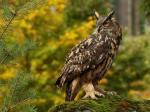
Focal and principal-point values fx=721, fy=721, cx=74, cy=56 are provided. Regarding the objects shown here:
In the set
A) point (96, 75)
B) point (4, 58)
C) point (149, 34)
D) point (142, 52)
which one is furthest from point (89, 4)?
point (4, 58)

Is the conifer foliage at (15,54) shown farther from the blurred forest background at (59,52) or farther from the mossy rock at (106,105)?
the blurred forest background at (59,52)

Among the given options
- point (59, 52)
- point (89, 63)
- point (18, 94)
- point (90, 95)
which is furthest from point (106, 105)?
point (59, 52)

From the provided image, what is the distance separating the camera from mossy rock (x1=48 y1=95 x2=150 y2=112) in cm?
810

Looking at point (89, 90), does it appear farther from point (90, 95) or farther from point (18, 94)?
point (18, 94)

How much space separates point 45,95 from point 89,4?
4512 millimetres

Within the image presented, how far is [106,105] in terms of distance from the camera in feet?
27.1

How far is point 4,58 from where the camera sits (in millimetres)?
6969

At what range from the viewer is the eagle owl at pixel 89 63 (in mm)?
8625

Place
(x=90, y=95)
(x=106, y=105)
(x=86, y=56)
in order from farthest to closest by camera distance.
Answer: (x=86, y=56), (x=90, y=95), (x=106, y=105)

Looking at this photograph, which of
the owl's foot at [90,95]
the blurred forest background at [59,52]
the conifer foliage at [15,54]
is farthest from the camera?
the blurred forest background at [59,52]

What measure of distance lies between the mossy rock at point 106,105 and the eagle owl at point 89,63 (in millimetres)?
223

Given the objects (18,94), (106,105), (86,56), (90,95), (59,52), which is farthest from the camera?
(59,52)

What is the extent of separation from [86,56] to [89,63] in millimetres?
92

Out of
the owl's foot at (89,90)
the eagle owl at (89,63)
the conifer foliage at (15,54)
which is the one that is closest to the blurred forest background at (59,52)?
the eagle owl at (89,63)
